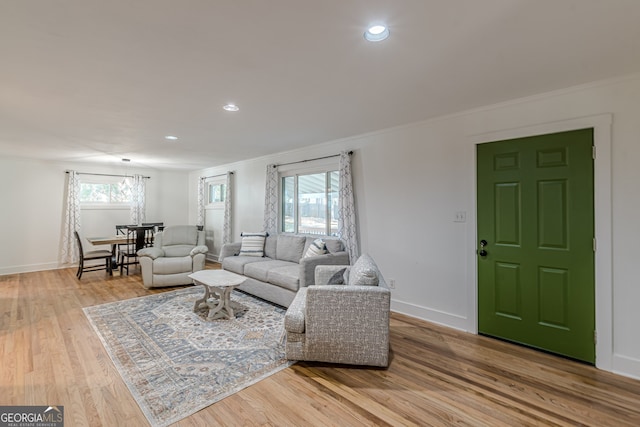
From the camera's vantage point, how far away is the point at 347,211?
4.15 meters

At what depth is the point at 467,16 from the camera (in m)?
1.59

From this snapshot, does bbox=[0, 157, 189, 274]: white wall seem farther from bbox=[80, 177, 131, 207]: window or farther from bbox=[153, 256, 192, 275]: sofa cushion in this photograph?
bbox=[153, 256, 192, 275]: sofa cushion

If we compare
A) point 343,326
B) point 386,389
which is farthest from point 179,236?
point 386,389

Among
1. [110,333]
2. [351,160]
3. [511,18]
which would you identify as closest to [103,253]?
[110,333]

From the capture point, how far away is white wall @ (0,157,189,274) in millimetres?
5770

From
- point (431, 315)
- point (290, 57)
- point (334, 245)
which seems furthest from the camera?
point (334, 245)

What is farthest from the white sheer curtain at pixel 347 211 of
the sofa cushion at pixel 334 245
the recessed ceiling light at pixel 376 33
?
the recessed ceiling light at pixel 376 33

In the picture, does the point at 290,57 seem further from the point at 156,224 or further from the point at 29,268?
the point at 29,268

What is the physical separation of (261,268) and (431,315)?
Answer: 2.39 metres

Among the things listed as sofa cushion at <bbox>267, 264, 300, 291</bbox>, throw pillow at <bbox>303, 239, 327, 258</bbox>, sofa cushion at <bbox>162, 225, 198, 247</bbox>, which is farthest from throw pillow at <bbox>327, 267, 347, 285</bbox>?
sofa cushion at <bbox>162, 225, 198, 247</bbox>

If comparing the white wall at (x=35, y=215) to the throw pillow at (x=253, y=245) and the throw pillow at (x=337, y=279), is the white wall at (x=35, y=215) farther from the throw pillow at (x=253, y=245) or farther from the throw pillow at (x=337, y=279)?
the throw pillow at (x=337, y=279)

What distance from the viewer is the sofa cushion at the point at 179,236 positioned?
18.4 feet

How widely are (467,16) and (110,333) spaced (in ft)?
13.9

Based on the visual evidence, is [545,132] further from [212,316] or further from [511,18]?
[212,316]
